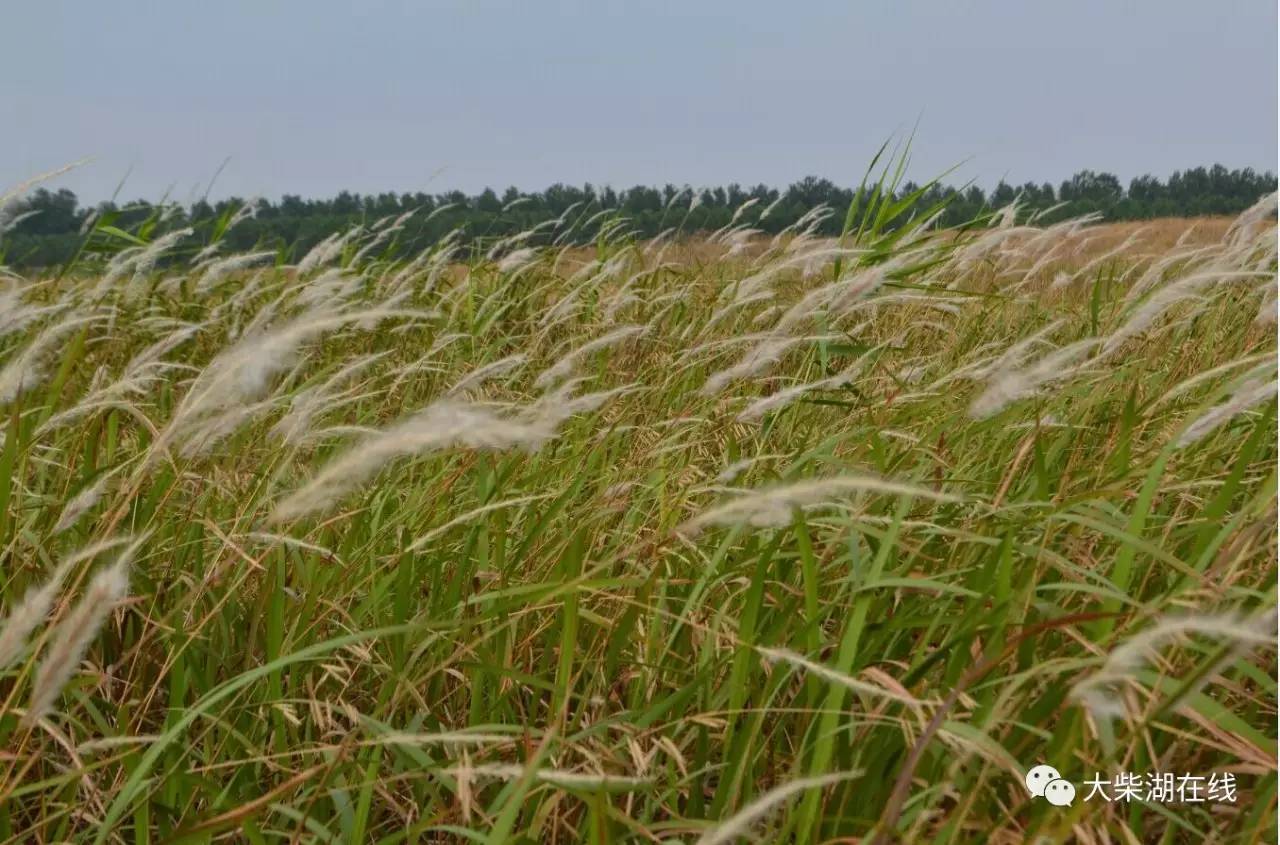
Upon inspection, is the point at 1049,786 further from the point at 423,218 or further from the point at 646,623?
the point at 423,218

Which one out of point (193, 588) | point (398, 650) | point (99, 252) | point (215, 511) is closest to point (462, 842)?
point (398, 650)

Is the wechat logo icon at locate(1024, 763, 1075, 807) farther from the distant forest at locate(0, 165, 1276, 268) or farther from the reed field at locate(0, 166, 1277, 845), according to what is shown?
the distant forest at locate(0, 165, 1276, 268)

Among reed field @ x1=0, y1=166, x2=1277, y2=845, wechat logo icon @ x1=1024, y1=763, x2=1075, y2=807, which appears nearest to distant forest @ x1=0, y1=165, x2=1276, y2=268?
reed field @ x1=0, y1=166, x2=1277, y2=845

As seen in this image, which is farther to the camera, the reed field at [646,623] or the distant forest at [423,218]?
the distant forest at [423,218]

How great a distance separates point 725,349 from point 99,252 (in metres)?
2.40

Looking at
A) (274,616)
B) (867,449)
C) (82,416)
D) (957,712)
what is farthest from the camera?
(82,416)

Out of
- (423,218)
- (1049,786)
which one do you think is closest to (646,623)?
(1049,786)

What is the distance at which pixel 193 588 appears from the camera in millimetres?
1505

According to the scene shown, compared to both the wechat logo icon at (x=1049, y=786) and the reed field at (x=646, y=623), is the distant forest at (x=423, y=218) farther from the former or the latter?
the wechat logo icon at (x=1049, y=786)

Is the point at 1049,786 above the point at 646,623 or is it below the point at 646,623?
above

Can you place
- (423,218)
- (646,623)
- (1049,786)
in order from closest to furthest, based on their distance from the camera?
(1049,786) → (646,623) → (423,218)

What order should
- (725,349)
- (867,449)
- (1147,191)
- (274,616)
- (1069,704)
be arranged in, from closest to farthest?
(1069,704)
(274,616)
(867,449)
(725,349)
(1147,191)

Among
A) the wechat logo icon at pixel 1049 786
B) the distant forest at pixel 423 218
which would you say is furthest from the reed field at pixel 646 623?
the distant forest at pixel 423 218

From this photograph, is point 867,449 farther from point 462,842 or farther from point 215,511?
point 215,511
